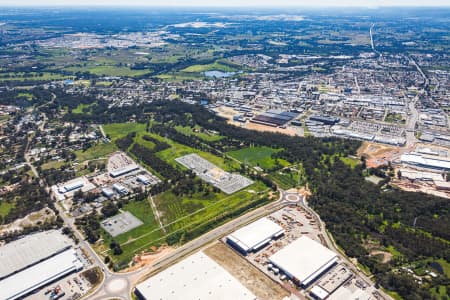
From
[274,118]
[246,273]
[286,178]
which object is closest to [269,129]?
[274,118]

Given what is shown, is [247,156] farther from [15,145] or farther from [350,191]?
[15,145]

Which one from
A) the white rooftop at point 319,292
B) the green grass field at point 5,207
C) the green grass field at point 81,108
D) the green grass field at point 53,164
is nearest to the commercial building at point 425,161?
the white rooftop at point 319,292

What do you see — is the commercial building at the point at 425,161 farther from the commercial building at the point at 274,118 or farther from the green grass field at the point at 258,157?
the commercial building at the point at 274,118

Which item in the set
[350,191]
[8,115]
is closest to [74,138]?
[8,115]

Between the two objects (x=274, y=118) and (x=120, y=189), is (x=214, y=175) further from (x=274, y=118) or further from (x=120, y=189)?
(x=274, y=118)

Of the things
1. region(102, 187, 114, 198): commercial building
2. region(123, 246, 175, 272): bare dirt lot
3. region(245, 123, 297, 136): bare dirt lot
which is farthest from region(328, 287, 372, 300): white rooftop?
region(245, 123, 297, 136): bare dirt lot
